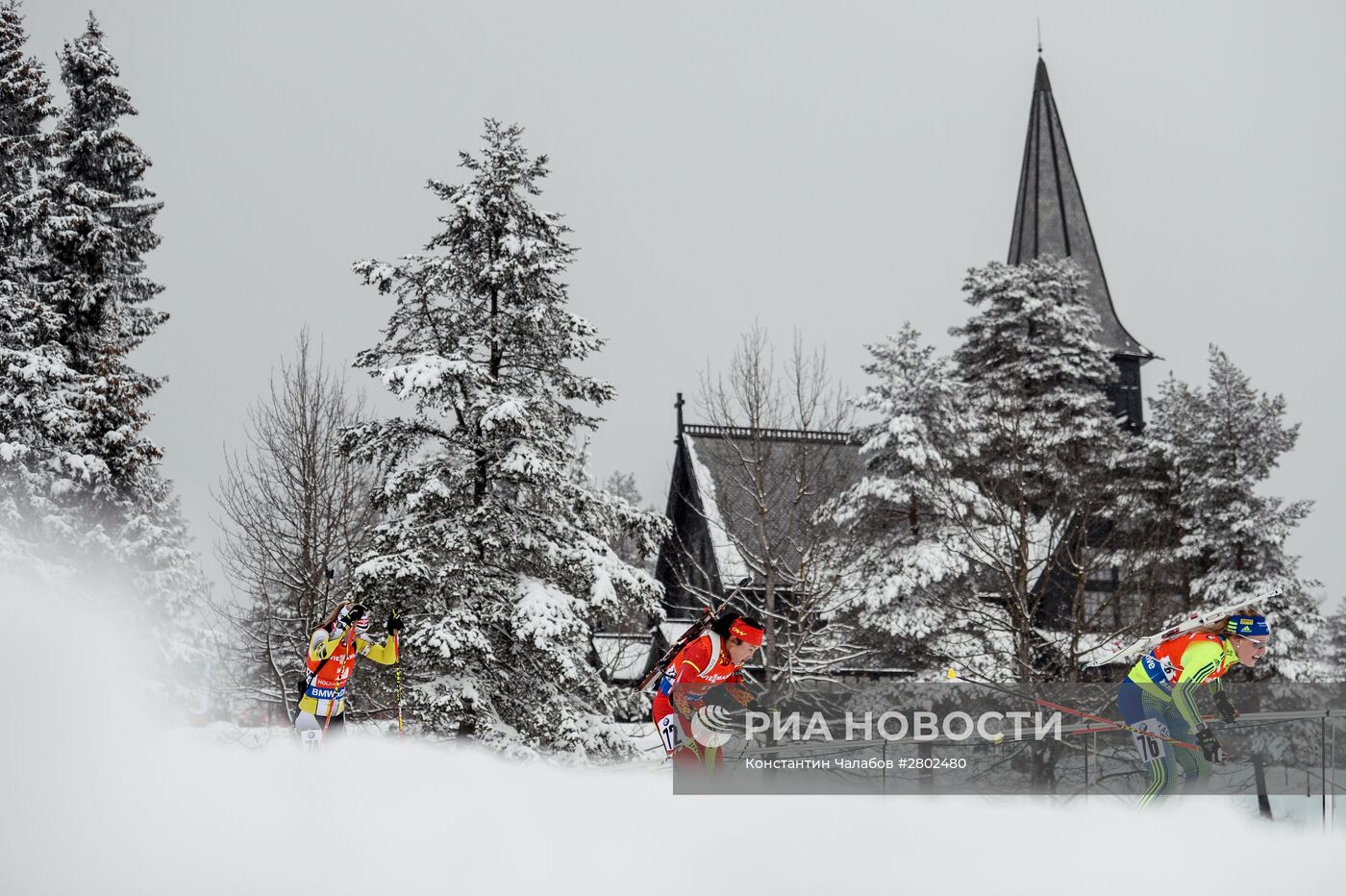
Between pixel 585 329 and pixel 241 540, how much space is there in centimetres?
1104

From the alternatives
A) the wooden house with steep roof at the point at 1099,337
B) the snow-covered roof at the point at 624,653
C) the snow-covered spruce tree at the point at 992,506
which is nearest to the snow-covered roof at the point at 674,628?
the wooden house with steep roof at the point at 1099,337

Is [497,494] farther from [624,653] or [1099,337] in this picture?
[1099,337]

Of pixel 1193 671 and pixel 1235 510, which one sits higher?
pixel 1235 510

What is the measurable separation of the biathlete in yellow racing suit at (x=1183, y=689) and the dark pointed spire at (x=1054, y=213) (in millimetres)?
35751

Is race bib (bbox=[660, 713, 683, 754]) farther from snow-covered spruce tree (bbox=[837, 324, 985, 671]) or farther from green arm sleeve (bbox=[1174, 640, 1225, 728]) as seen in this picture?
snow-covered spruce tree (bbox=[837, 324, 985, 671])

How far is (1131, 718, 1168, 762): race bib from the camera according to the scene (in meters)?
10.4

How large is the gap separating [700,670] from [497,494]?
8.92m

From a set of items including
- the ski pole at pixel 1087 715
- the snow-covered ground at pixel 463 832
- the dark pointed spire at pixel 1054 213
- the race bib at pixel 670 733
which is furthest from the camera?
the dark pointed spire at pixel 1054 213

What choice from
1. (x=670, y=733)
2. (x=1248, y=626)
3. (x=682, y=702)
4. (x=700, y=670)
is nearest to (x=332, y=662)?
(x=670, y=733)

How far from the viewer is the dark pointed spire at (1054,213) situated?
45.4 m

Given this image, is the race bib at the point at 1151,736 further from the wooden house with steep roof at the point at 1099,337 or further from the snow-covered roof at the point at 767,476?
the wooden house with steep roof at the point at 1099,337

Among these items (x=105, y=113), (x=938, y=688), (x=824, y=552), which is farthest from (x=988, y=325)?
(x=105, y=113)

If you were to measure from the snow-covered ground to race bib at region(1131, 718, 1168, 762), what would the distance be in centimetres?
56

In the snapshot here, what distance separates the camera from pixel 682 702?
10.6m
